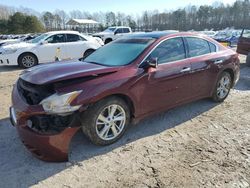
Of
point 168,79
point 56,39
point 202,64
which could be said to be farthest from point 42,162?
point 56,39

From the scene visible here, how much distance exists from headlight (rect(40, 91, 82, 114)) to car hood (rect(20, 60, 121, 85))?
26 cm

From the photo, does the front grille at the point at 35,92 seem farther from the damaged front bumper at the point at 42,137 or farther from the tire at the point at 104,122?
the tire at the point at 104,122

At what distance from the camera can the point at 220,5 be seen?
8406 cm

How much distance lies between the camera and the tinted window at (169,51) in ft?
13.9

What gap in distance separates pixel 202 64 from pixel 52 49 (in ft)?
24.9

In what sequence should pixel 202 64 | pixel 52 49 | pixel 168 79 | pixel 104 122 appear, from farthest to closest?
pixel 52 49 < pixel 202 64 < pixel 168 79 < pixel 104 122

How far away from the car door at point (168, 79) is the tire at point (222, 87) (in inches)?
38.7

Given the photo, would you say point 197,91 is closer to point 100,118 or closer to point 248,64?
point 100,118

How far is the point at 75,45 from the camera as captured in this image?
37.3 ft

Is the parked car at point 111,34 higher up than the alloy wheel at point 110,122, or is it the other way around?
the parked car at point 111,34

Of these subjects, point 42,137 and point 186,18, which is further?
point 186,18

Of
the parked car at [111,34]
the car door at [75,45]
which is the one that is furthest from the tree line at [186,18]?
the car door at [75,45]

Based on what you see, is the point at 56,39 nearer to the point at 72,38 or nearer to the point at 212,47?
the point at 72,38

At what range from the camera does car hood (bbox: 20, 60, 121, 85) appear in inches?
135
